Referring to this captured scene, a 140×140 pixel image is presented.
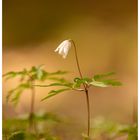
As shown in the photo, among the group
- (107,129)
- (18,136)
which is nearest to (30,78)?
(18,136)

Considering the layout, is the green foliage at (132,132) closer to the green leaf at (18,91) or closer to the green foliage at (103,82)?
the green foliage at (103,82)

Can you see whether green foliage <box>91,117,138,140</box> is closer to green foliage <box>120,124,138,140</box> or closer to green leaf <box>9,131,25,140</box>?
green foliage <box>120,124,138,140</box>

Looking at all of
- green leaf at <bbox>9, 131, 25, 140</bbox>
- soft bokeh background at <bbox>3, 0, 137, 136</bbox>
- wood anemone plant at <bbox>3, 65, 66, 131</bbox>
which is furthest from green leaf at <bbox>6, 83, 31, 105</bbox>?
soft bokeh background at <bbox>3, 0, 137, 136</bbox>

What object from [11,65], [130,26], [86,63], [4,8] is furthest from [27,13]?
[130,26]

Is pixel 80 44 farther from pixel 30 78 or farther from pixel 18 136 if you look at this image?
pixel 18 136

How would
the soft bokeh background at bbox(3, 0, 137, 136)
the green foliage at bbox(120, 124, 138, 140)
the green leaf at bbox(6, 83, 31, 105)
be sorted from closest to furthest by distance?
the green foliage at bbox(120, 124, 138, 140), the green leaf at bbox(6, 83, 31, 105), the soft bokeh background at bbox(3, 0, 137, 136)

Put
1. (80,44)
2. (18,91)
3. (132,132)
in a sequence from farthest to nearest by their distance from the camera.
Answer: (80,44) → (18,91) → (132,132)

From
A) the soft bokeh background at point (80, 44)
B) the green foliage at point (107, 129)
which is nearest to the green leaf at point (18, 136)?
the green foliage at point (107, 129)

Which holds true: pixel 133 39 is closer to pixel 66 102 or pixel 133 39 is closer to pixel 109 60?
pixel 109 60
